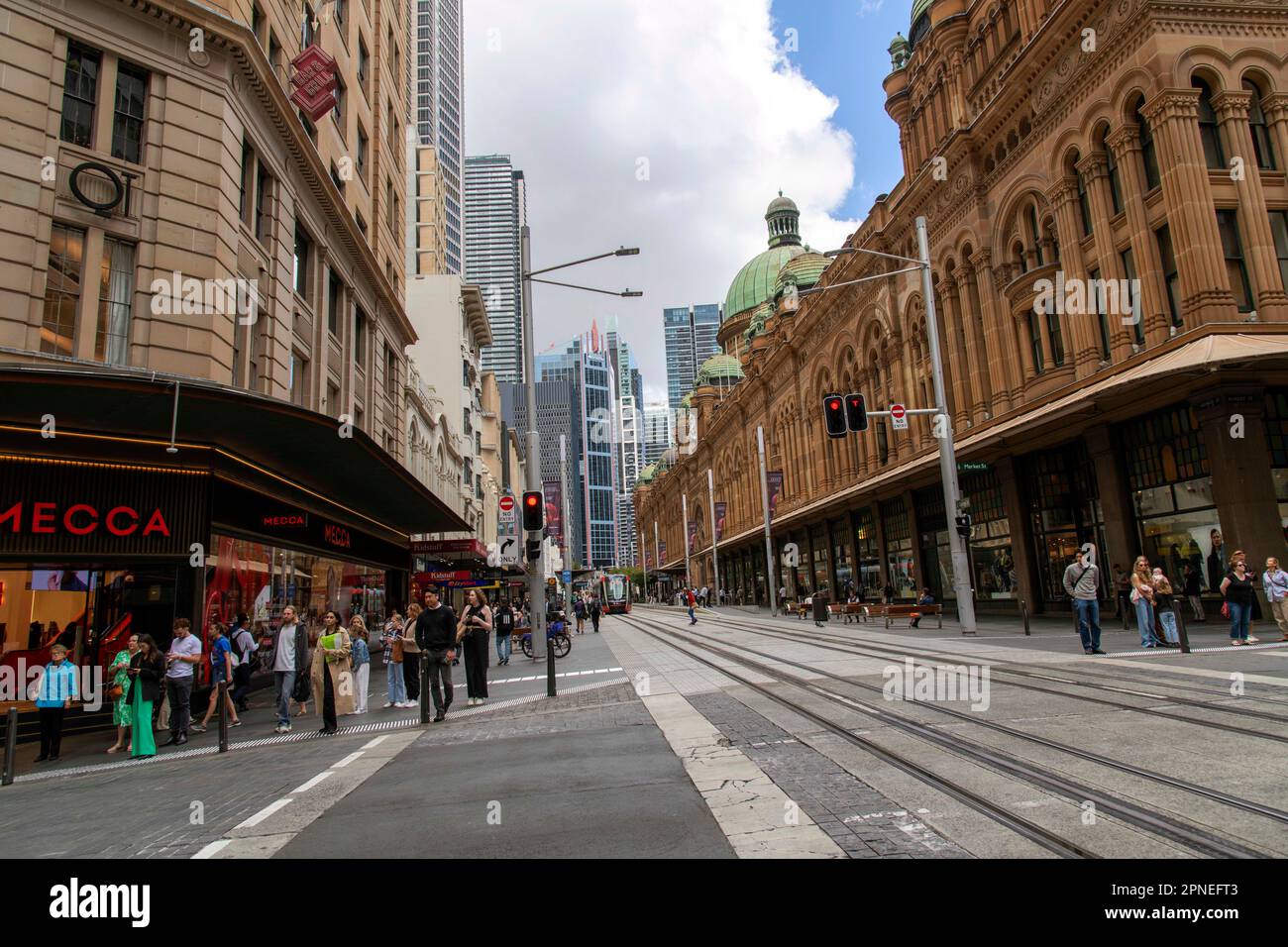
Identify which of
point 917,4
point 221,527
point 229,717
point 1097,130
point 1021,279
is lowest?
point 229,717

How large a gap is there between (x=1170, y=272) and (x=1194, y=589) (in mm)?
8350

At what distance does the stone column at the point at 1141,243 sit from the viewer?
66.7ft

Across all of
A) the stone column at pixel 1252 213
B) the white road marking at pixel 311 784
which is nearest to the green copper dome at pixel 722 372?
the stone column at pixel 1252 213

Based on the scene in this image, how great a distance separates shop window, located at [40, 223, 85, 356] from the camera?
13.8 m

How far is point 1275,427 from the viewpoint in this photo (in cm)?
1895

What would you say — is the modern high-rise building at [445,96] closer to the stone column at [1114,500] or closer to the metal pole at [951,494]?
the metal pole at [951,494]

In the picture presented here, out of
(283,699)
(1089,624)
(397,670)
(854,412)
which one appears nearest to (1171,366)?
(1089,624)

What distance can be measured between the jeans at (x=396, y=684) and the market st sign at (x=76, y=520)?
197 inches

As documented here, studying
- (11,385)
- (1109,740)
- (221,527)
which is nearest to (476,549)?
(221,527)

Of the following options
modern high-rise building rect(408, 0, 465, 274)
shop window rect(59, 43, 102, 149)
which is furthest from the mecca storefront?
modern high-rise building rect(408, 0, 465, 274)

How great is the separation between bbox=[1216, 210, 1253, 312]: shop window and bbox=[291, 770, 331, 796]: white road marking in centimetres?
2252

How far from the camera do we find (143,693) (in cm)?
1184
